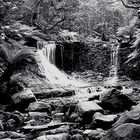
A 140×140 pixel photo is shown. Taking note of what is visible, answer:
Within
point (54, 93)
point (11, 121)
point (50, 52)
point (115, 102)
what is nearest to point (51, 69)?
point (50, 52)

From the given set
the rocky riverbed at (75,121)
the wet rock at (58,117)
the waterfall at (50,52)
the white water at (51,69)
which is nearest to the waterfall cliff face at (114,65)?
the white water at (51,69)

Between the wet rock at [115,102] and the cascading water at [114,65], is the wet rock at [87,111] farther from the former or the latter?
the cascading water at [114,65]

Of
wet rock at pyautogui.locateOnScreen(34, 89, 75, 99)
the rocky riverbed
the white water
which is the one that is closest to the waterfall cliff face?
the white water

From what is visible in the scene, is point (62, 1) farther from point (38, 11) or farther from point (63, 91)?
point (63, 91)

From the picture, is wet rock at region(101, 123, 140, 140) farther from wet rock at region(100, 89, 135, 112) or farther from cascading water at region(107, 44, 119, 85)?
cascading water at region(107, 44, 119, 85)

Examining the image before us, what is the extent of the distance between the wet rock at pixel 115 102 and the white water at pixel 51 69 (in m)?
6.20

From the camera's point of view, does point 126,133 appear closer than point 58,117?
Yes

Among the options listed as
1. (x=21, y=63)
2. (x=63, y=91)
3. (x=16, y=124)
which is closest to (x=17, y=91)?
(x=21, y=63)

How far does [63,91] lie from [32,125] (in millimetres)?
5065

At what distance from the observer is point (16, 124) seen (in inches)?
234

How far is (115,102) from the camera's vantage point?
706cm

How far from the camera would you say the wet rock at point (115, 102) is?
700 cm

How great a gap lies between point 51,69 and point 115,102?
8.31 meters

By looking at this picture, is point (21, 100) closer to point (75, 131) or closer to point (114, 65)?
point (75, 131)
